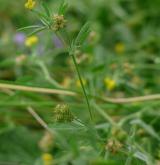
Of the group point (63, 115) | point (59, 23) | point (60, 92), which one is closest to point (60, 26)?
point (59, 23)

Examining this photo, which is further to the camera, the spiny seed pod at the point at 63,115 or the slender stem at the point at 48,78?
the slender stem at the point at 48,78

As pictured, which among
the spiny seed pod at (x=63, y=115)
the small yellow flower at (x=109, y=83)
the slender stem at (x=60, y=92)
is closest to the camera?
the spiny seed pod at (x=63, y=115)

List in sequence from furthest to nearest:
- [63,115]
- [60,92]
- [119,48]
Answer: [119,48] < [60,92] < [63,115]

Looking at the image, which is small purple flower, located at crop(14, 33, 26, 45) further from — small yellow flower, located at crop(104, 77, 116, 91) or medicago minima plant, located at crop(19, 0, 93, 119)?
medicago minima plant, located at crop(19, 0, 93, 119)

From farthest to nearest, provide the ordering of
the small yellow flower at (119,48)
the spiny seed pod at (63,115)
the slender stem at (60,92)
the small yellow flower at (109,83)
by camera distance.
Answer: the small yellow flower at (119,48) < the small yellow flower at (109,83) < the slender stem at (60,92) < the spiny seed pod at (63,115)

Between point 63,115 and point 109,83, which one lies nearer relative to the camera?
point 63,115

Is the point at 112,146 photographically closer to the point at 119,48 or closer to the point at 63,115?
the point at 63,115

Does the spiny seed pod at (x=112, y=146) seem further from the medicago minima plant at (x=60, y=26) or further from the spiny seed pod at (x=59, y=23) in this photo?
the spiny seed pod at (x=59, y=23)

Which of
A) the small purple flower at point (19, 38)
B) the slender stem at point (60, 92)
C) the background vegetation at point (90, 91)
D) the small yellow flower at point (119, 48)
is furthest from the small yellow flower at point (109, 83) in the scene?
the small purple flower at point (19, 38)

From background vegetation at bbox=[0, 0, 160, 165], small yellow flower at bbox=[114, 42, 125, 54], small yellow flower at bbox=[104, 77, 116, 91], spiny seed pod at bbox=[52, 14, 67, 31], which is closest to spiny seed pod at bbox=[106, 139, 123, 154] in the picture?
background vegetation at bbox=[0, 0, 160, 165]
